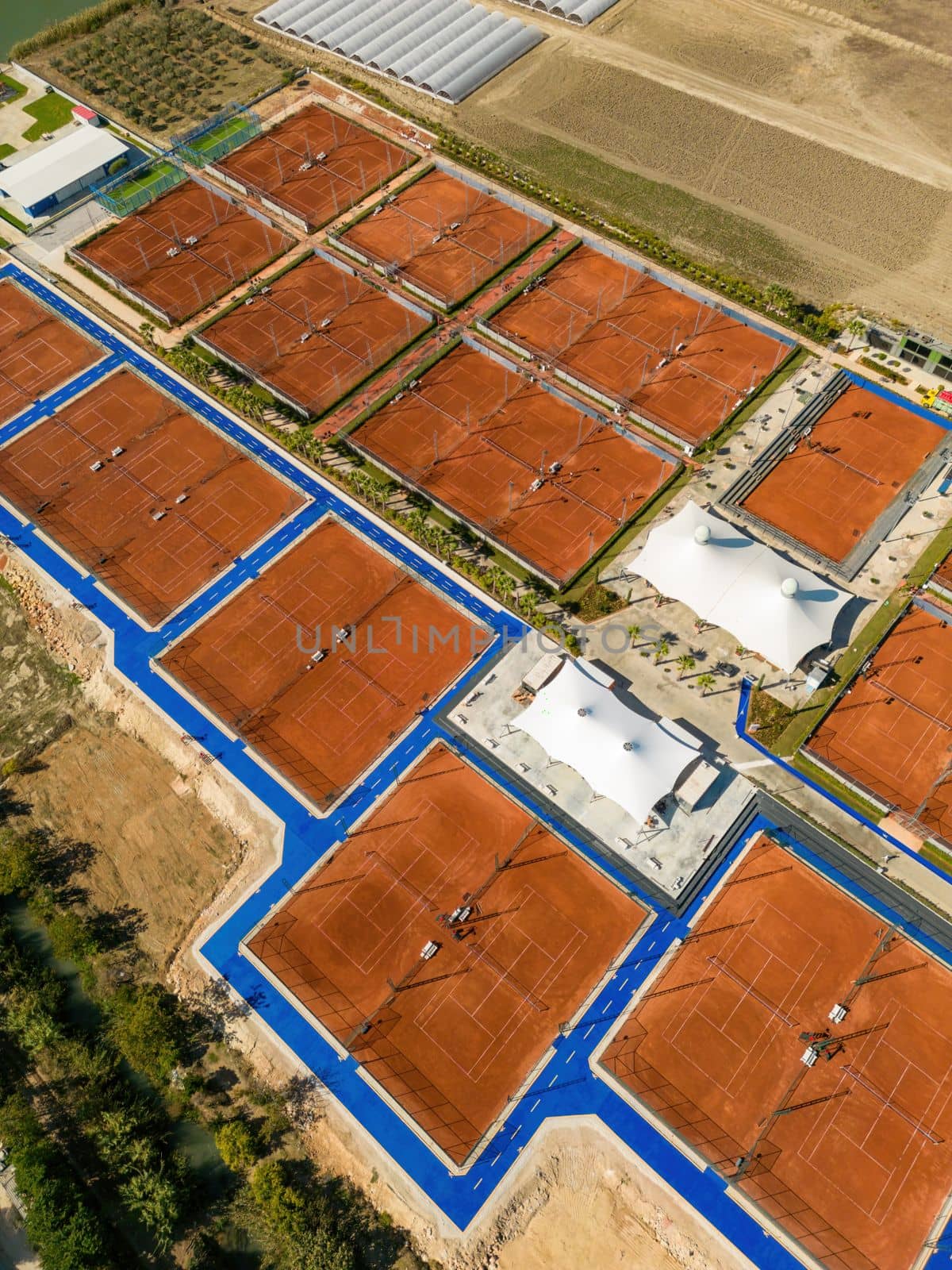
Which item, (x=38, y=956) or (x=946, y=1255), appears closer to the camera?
(x=946, y=1255)

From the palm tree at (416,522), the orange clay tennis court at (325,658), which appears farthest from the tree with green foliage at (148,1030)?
the palm tree at (416,522)

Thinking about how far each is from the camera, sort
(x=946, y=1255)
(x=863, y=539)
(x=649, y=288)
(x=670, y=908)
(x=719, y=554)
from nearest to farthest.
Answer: (x=946, y=1255) → (x=670, y=908) → (x=719, y=554) → (x=863, y=539) → (x=649, y=288)

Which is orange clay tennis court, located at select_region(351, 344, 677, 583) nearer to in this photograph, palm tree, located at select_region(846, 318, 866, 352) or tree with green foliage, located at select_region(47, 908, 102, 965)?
palm tree, located at select_region(846, 318, 866, 352)

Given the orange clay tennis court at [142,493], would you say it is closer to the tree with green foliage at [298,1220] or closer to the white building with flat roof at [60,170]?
the white building with flat roof at [60,170]

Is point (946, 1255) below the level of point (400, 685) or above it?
below

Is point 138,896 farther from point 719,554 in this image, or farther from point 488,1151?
point 719,554

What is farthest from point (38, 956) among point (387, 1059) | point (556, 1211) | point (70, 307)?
point (70, 307)
